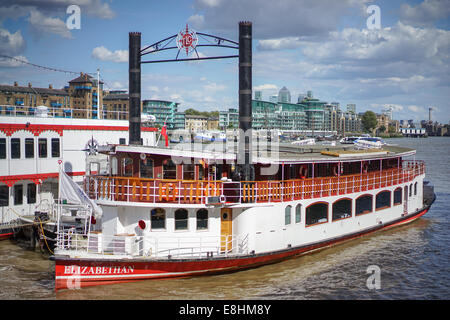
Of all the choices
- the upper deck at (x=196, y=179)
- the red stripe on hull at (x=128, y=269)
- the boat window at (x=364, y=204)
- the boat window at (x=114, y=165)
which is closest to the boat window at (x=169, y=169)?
the upper deck at (x=196, y=179)

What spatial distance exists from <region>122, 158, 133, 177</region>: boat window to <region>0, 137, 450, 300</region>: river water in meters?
4.16

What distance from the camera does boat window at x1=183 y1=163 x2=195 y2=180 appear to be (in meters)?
18.1

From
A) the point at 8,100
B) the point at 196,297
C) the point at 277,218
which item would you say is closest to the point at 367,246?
the point at 277,218

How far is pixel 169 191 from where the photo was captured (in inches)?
663

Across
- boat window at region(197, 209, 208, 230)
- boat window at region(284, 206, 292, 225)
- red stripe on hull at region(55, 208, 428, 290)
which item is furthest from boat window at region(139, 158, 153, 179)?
boat window at region(284, 206, 292, 225)

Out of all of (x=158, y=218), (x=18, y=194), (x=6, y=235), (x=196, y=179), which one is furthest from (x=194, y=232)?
(x=18, y=194)

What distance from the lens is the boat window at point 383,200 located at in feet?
83.8

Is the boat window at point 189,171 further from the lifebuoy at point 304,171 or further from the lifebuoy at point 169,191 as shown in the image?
the lifebuoy at point 304,171

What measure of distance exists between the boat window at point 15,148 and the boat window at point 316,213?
15.2 metres
